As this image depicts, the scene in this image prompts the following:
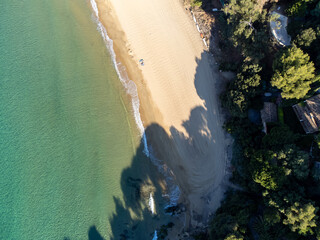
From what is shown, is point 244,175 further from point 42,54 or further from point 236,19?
point 42,54

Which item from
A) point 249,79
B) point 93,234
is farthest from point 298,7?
point 93,234

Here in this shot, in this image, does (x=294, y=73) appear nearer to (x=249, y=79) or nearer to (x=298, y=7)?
(x=249, y=79)

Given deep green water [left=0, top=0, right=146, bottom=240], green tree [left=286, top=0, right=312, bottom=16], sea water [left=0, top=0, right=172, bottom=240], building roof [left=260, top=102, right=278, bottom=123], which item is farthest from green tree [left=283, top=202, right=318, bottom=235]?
green tree [left=286, top=0, right=312, bottom=16]

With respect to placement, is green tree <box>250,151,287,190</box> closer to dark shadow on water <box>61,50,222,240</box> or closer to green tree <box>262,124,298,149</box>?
green tree <box>262,124,298,149</box>

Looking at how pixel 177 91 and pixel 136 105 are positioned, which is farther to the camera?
pixel 136 105

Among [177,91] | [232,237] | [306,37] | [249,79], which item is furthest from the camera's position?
[177,91]

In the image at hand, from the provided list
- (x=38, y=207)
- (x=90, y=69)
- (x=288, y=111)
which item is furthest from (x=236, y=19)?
(x=38, y=207)

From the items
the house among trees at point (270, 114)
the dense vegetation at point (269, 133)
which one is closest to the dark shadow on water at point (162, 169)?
the dense vegetation at point (269, 133)

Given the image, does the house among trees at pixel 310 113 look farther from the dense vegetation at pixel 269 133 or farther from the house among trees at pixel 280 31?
Answer: the house among trees at pixel 280 31
